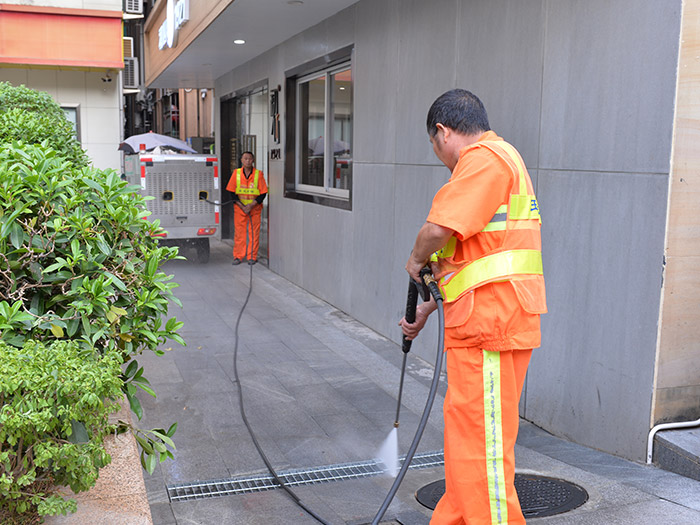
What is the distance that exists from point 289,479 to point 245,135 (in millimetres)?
11466

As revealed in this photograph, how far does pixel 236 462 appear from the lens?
4391mm

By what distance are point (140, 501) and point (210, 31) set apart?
8375mm

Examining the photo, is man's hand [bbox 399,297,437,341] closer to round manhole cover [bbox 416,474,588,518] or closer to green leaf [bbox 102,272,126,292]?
round manhole cover [bbox 416,474,588,518]

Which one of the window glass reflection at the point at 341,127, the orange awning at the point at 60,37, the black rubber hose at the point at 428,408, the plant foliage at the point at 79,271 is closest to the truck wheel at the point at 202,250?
the window glass reflection at the point at 341,127

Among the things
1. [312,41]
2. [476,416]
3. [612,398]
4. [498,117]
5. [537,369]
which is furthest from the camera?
[312,41]

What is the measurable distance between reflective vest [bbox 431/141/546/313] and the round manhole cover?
1188 millimetres

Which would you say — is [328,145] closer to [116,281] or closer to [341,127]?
[341,127]

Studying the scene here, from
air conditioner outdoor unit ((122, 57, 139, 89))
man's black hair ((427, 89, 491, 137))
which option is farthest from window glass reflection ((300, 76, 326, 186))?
air conditioner outdoor unit ((122, 57, 139, 89))

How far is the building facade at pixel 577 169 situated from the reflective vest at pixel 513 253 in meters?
1.28

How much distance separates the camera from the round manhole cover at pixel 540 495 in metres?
3.55

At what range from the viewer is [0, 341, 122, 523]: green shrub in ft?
7.04

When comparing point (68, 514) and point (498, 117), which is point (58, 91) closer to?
point (498, 117)

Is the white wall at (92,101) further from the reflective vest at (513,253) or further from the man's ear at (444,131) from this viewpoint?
the reflective vest at (513,253)

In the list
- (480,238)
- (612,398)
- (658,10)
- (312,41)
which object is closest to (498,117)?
(658,10)
